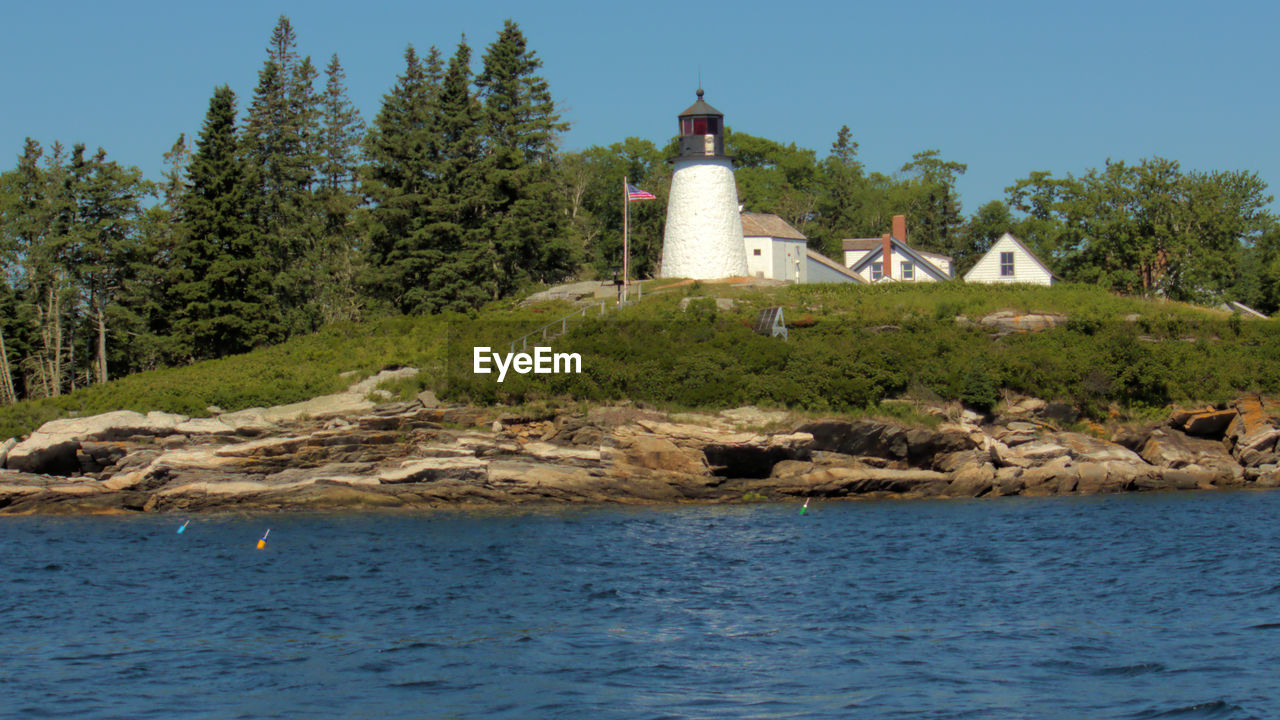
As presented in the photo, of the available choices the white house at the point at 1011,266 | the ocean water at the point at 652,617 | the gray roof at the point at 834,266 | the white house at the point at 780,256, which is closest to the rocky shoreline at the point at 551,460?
the ocean water at the point at 652,617

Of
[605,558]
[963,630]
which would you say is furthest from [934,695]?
[605,558]

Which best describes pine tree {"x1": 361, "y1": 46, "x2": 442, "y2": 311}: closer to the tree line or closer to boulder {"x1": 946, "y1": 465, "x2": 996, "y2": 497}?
the tree line

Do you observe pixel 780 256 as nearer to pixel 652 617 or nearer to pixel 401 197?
pixel 401 197

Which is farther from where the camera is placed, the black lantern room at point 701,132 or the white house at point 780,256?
the white house at point 780,256

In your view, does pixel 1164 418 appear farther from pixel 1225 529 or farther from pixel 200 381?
pixel 200 381

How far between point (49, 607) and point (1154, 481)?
29.9 metres

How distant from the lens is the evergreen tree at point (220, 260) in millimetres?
47844

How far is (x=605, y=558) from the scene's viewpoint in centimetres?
2394

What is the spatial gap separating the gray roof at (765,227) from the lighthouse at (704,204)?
3.61 m

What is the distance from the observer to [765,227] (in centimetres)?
5866

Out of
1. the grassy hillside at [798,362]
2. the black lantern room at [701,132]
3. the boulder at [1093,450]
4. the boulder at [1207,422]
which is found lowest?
the boulder at [1093,450]

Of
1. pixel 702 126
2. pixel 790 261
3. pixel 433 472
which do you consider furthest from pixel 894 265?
pixel 433 472

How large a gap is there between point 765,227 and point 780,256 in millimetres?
1647

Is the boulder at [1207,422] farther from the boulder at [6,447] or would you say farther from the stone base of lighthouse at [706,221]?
the boulder at [6,447]
